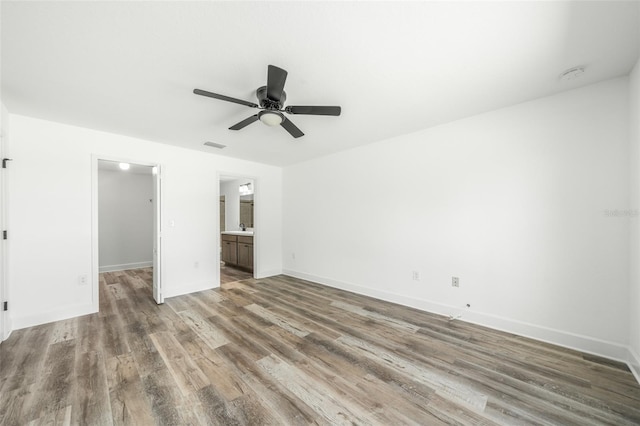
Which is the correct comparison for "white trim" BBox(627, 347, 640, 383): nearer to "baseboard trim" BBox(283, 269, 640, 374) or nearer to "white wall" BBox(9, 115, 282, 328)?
"baseboard trim" BBox(283, 269, 640, 374)

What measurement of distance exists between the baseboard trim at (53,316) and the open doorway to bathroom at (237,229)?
198 centimetres

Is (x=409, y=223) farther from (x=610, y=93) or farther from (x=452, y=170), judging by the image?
(x=610, y=93)

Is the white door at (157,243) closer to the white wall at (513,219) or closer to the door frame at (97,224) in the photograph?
the door frame at (97,224)

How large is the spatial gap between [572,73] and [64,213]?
5657 millimetres

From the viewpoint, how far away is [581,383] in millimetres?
1859

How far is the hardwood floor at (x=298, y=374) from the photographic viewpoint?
1.58m

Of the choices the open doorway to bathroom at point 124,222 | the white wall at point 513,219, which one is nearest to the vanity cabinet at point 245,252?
the open doorway to bathroom at point 124,222

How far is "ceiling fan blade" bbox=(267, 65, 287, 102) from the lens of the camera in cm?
167

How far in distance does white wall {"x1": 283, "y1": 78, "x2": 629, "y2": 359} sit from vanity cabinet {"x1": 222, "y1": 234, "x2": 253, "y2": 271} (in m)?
2.66

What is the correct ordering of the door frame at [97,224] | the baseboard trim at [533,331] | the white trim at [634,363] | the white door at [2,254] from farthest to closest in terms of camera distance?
1. the door frame at [97,224]
2. the white door at [2,254]
3. the baseboard trim at [533,331]
4. the white trim at [634,363]

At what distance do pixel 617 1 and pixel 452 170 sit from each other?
1.86 meters

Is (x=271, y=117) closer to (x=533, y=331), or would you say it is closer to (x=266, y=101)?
(x=266, y=101)

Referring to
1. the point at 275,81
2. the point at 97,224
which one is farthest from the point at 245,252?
the point at 275,81

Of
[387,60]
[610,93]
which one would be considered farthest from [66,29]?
[610,93]
